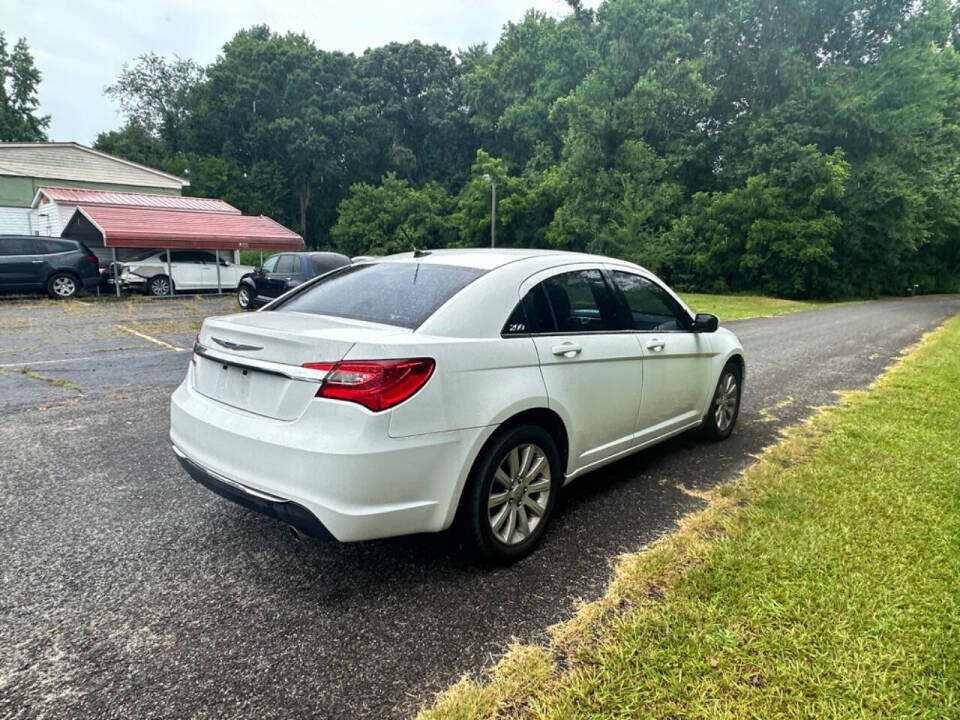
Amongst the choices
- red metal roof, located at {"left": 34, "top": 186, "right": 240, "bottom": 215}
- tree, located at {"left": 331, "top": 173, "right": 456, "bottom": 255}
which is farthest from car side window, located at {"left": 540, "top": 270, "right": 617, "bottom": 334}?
tree, located at {"left": 331, "top": 173, "right": 456, "bottom": 255}

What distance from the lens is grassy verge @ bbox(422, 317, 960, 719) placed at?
1974 millimetres

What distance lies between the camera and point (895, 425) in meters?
5.29

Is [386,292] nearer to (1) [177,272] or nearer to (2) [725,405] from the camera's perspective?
(2) [725,405]

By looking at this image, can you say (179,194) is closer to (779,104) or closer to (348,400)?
(348,400)

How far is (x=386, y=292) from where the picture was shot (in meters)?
3.12

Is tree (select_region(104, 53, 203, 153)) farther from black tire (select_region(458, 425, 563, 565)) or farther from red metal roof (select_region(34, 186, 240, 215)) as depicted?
black tire (select_region(458, 425, 563, 565))

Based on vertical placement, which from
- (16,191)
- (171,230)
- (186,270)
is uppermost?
(16,191)

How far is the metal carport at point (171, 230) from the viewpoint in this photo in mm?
17859

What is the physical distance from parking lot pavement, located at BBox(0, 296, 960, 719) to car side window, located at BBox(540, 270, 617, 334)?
1158 mm

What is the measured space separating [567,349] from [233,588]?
200 centimetres

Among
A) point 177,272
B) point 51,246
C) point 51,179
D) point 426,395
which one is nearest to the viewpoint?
point 426,395

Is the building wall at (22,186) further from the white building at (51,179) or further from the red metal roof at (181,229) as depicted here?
the red metal roof at (181,229)

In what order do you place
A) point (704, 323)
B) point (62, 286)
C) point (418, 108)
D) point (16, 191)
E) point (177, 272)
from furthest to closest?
point (418, 108)
point (16, 191)
point (177, 272)
point (62, 286)
point (704, 323)

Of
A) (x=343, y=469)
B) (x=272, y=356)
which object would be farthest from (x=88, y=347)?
(x=343, y=469)
